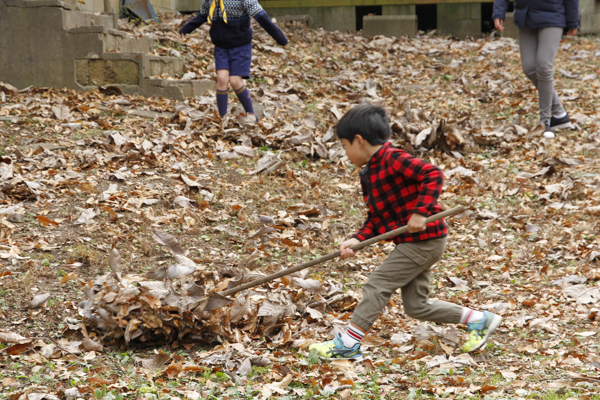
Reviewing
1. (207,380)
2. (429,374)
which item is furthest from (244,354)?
(429,374)

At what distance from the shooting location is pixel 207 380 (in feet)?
10.3

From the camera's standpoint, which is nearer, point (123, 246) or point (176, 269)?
point (176, 269)

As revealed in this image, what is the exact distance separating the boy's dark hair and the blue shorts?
14.5 ft

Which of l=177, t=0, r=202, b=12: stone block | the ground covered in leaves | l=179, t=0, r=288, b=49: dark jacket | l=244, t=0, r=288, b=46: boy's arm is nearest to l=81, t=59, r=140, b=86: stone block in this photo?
the ground covered in leaves

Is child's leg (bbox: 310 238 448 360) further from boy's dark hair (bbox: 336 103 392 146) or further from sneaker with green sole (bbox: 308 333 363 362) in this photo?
boy's dark hair (bbox: 336 103 392 146)

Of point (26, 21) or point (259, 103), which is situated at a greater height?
point (26, 21)

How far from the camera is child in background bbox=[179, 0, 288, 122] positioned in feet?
23.9

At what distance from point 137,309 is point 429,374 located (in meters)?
1.67

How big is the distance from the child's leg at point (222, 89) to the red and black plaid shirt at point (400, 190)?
176 inches

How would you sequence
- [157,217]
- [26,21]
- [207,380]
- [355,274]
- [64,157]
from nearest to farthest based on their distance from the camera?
1. [207,380]
2. [355,274]
3. [157,217]
4. [64,157]
5. [26,21]

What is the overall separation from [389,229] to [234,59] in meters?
4.64

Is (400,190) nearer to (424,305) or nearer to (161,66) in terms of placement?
(424,305)

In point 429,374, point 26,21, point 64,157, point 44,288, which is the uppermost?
point 26,21

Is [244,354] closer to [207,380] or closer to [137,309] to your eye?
[207,380]
